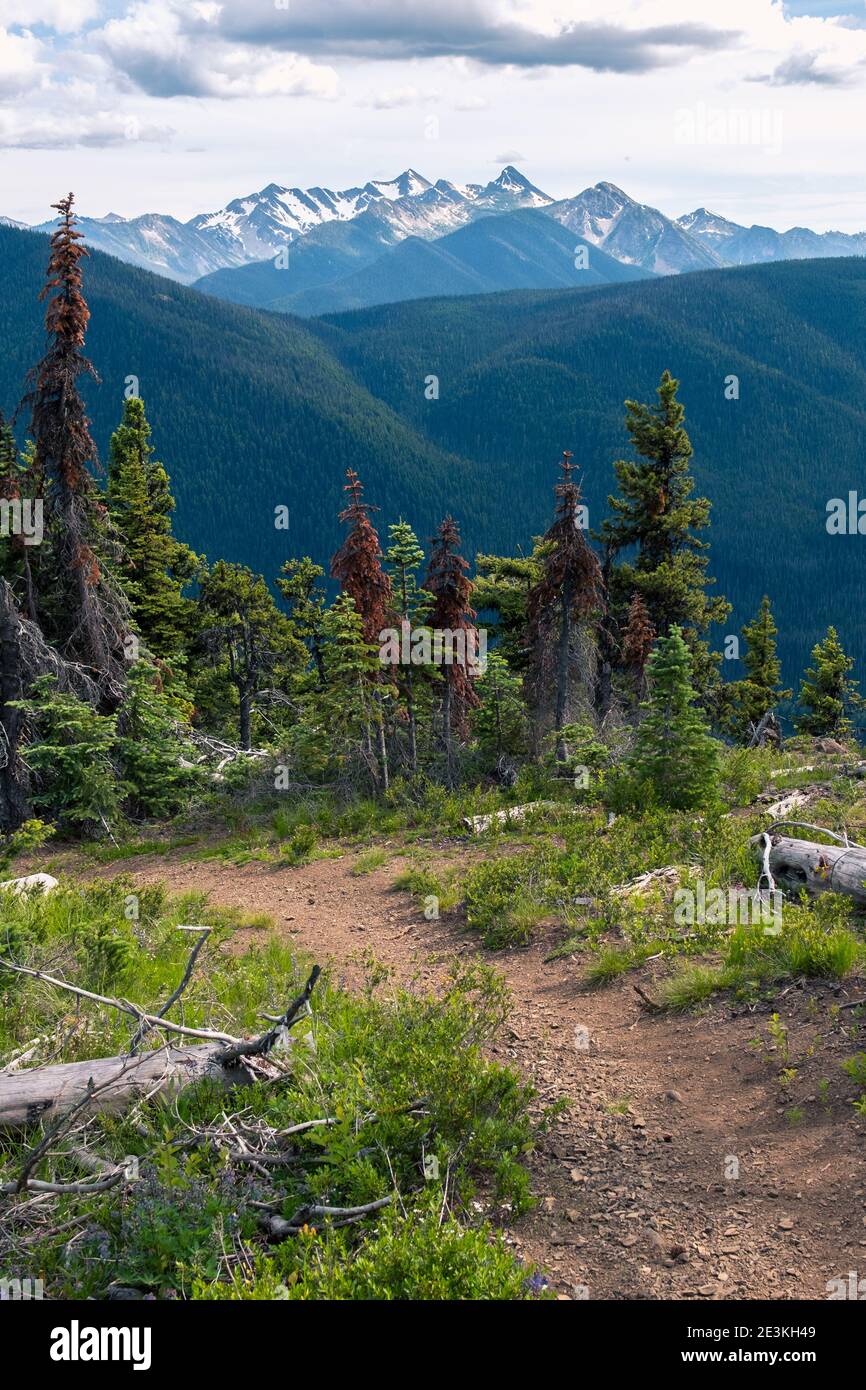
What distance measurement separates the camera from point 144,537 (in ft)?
101

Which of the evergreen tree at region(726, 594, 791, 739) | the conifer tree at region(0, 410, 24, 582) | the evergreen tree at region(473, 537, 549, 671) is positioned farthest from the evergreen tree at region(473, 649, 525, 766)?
the evergreen tree at region(726, 594, 791, 739)

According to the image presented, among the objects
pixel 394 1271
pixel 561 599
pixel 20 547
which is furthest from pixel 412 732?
pixel 394 1271

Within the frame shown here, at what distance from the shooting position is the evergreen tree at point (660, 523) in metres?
28.9

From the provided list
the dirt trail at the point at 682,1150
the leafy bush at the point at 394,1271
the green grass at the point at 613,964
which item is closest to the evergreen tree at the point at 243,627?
the green grass at the point at 613,964

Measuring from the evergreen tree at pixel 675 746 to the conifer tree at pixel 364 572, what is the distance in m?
7.79

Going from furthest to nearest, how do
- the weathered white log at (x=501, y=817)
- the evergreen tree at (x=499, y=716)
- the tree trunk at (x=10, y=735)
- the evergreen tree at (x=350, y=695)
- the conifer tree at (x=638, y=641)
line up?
the conifer tree at (x=638, y=641) < the evergreen tree at (x=499, y=716) < the tree trunk at (x=10, y=735) < the evergreen tree at (x=350, y=695) < the weathered white log at (x=501, y=817)

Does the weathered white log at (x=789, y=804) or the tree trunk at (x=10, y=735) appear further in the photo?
the tree trunk at (x=10, y=735)

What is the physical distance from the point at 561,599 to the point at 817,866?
12.0 meters

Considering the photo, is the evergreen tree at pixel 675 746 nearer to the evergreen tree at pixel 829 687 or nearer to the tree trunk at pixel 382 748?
the tree trunk at pixel 382 748

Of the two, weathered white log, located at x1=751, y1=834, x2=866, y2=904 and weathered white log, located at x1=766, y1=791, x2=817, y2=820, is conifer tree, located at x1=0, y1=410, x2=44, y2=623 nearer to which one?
weathered white log, located at x1=766, y1=791, x2=817, y2=820

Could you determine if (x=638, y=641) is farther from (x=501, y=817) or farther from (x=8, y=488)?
(x=8, y=488)

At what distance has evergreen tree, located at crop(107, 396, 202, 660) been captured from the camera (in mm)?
30734
